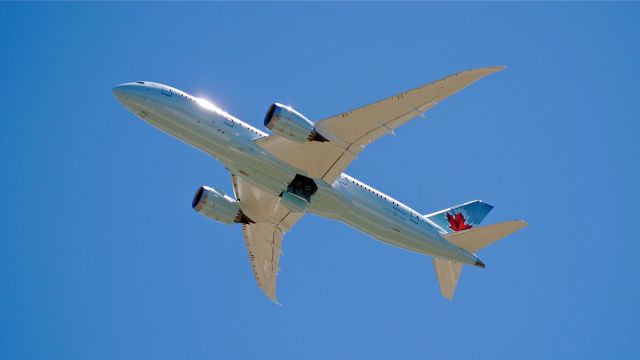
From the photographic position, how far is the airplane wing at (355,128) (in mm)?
38094

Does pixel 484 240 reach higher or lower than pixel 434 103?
lower

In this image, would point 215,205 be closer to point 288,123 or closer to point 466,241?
point 288,123

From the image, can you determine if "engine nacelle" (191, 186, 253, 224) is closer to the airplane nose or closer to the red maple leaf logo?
the airplane nose

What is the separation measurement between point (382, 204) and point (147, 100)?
1405 cm

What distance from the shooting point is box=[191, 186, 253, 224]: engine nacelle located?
47.7 m

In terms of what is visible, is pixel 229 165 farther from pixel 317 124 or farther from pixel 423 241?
pixel 423 241

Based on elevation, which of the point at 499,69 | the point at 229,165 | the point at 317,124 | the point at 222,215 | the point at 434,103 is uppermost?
the point at 499,69

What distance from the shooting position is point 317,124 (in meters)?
40.8

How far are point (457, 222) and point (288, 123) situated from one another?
14735 millimetres

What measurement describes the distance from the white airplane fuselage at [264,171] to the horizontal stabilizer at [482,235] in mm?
413

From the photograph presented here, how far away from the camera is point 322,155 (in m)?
41.9

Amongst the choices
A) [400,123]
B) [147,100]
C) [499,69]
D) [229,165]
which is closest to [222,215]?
[229,165]

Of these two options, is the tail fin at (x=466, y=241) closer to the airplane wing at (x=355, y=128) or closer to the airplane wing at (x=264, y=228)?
the airplane wing at (x=355, y=128)

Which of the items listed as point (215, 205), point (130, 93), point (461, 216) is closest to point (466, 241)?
point (461, 216)
